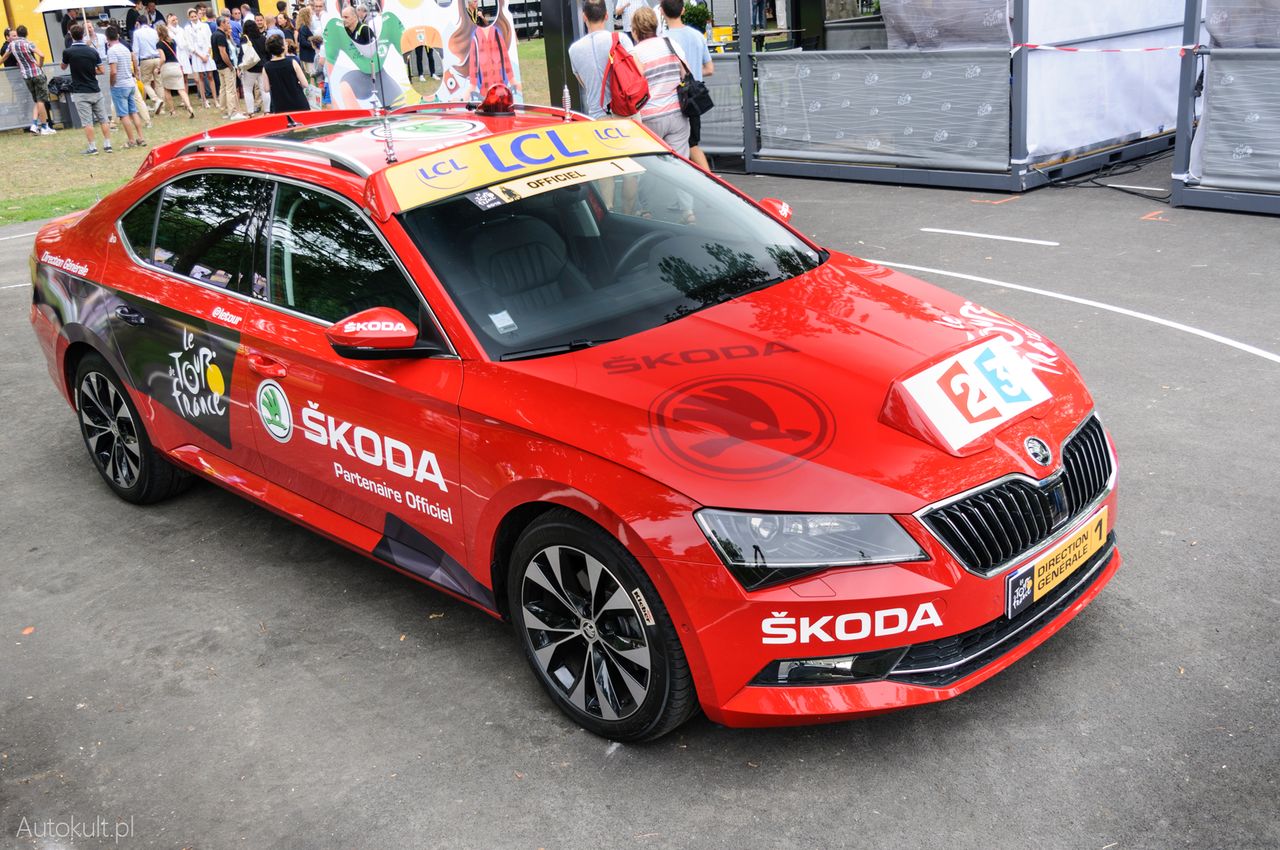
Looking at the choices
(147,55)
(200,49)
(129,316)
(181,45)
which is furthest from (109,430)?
(181,45)

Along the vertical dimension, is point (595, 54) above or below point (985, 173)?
above

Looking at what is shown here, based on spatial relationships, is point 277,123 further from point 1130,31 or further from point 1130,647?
point 1130,31

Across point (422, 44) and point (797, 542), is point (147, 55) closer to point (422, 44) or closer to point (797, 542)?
point (422, 44)

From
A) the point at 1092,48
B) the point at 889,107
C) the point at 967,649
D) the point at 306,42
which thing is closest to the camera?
the point at 967,649

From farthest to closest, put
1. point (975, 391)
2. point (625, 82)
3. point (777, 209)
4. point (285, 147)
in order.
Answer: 1. point (625, 82)
2. point (777, 209)
3. point (285, 147)
4. point (975, 391)

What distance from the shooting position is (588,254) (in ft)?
14.3

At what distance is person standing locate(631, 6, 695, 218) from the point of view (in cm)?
1045

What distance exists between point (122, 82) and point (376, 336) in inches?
758

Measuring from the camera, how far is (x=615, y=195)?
4652 millimetres

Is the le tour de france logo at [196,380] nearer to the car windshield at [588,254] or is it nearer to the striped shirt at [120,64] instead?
the car windshield at [588,254]

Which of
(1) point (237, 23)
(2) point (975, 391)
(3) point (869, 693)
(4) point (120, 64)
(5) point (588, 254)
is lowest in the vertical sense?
(3) point (869, 693)

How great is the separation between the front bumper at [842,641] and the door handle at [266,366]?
199cm

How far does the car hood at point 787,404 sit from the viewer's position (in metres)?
3.35

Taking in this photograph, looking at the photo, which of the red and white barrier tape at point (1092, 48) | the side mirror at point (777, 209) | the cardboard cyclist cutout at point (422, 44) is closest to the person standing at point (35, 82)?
the cardboard cyclist cutout at point (422, 44)
